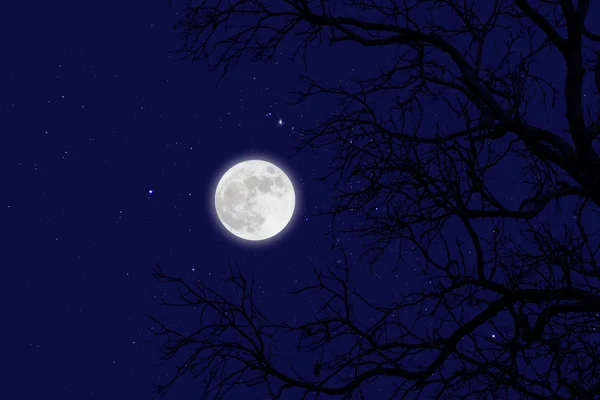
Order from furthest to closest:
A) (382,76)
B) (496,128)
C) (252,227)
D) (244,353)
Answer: (252,227), (382,76), (496,128), (244,353)

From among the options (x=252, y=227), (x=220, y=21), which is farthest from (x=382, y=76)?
(x=252, y=227)

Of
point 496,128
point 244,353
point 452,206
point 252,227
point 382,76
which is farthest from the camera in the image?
point 252,227

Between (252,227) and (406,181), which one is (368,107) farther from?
(252,227)

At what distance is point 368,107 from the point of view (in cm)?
554

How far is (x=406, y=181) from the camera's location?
5.17 meters

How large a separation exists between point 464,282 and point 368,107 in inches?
62.8

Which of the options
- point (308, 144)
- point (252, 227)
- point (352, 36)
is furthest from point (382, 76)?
point (252, 227)

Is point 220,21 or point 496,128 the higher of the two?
point 220,21

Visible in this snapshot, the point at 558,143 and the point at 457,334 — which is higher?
the point at 558,143

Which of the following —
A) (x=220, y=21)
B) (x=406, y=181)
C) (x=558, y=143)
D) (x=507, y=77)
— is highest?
(x=220, y=21)

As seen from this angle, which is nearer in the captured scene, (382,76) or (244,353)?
(244,353)

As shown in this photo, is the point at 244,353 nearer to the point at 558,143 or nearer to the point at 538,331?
the point at 538,331

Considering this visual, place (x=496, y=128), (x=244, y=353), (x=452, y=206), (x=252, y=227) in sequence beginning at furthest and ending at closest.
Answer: (x=252, y=227)
(x=496, y=128)
(x=244, y=353)
(x=452, y=206)

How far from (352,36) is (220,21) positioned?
45.0 inches
